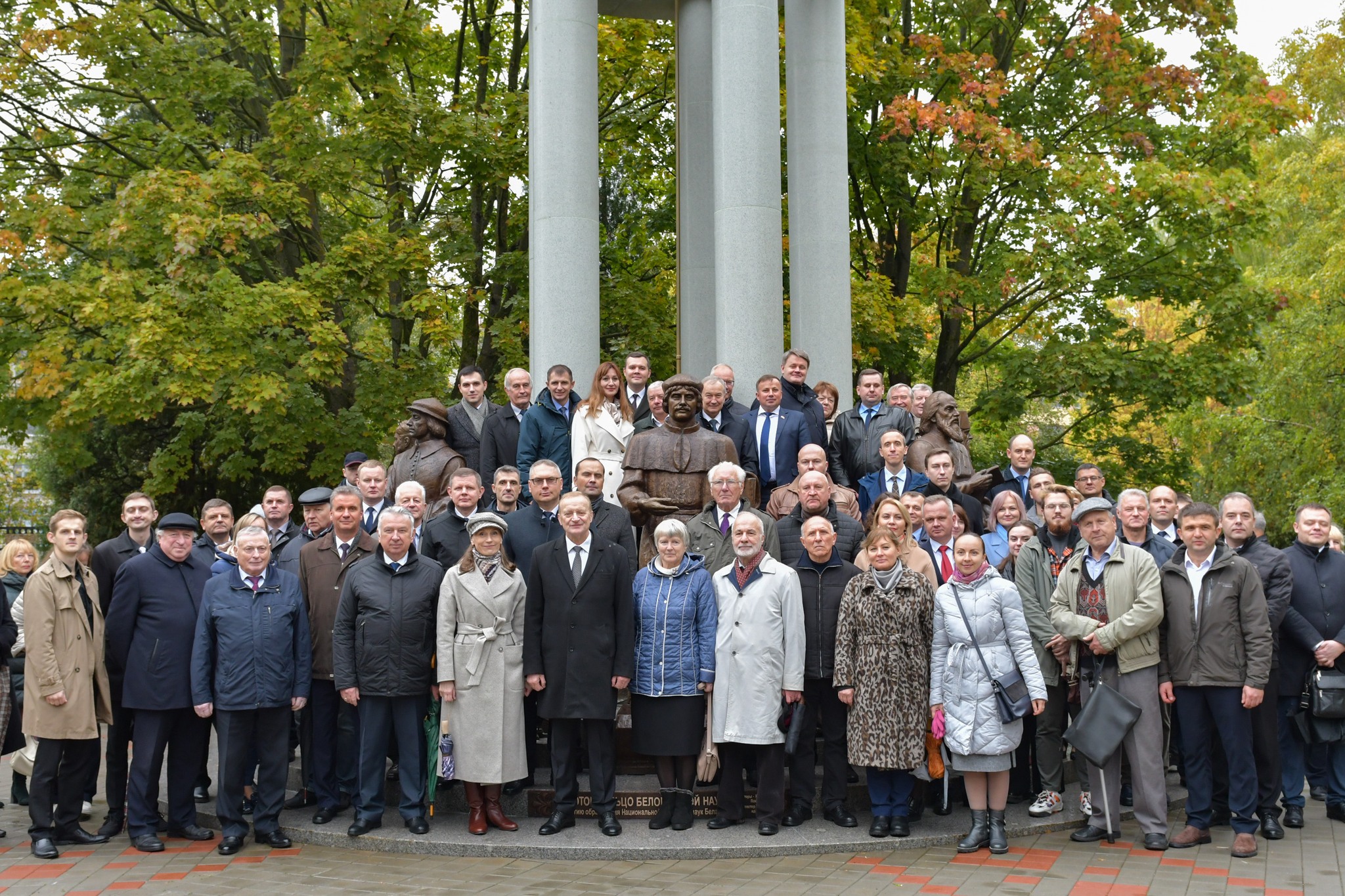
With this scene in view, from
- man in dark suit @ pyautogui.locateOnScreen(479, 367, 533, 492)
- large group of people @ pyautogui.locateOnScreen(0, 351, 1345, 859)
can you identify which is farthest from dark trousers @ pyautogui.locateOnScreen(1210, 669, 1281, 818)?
Result: man in dark suit @ pyautogui.locateOnScreen(479, 367, 533, 492)

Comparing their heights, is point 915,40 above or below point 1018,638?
above

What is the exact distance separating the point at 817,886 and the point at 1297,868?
2722mm

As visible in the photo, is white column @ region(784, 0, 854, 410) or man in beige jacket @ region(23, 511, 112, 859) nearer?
man in beige jacket @ region(23, 511, 112, 859)

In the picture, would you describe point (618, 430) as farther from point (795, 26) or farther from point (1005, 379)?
point (1005, 379)

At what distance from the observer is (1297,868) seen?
697 cm

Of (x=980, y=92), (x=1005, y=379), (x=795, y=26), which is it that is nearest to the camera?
(x=795, y=26)

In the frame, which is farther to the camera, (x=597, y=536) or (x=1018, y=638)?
(x=597, y=536)

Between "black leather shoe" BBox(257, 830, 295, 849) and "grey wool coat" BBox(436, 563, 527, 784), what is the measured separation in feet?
3.65

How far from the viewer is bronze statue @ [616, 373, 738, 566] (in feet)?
29.3

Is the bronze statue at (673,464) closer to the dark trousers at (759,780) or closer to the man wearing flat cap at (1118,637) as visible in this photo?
the dark trousers at (759,780)

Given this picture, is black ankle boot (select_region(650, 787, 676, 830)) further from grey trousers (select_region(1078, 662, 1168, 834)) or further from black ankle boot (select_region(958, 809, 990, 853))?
grey trousers (select_region(1078, 662, 1168, 834))

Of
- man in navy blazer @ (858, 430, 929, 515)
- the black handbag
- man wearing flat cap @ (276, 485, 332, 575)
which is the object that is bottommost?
the black handbag

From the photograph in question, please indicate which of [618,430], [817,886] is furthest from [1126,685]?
[618,430]

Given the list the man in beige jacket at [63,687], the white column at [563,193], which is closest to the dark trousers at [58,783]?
the man in beige jacket at [63,687]
